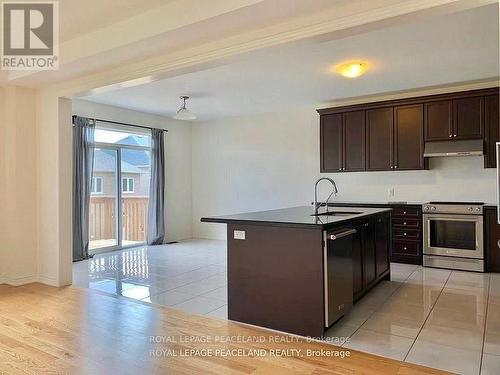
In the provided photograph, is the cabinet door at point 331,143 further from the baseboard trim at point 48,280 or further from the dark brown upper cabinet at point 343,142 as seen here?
the baseboard trim at point 48,280

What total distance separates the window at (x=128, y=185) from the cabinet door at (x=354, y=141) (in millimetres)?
4085

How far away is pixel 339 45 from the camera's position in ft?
12.3

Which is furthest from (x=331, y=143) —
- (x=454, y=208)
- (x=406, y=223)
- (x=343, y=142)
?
(x=454, y=208)

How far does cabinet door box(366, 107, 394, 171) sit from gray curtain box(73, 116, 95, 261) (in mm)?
4542

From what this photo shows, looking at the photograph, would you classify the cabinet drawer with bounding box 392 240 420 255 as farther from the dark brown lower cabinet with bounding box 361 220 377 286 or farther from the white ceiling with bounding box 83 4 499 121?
the white ceiling with bounding box 83 4 499 121

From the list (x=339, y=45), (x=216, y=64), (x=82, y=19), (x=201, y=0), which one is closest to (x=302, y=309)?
(x=216, y=64)

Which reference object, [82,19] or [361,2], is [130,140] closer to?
[82,19]

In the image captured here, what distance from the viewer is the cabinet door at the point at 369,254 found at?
3.63 m

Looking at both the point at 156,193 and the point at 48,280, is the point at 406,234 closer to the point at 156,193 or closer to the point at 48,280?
the point at 156,193

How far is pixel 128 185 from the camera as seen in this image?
278 inches

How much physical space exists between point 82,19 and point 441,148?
4719 millimetres

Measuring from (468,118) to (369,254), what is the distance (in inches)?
108

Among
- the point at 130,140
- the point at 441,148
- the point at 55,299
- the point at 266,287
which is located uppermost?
the point at 130,140

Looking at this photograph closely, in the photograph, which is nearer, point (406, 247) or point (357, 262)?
point (357, 262)
